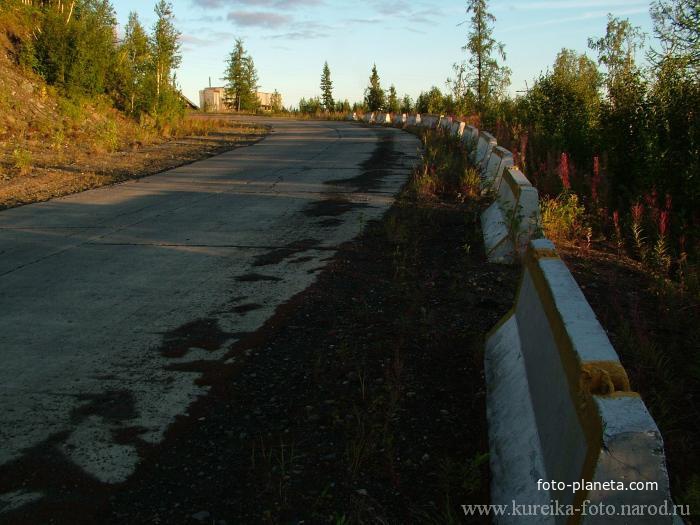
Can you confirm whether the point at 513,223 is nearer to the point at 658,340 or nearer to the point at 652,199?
the point at 658,340

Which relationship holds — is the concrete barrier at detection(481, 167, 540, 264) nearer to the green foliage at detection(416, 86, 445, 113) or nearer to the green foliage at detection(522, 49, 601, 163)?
the green foliage at detection(522, 49, 601, 163)

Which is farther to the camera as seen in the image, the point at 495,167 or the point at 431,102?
the point at 431,102

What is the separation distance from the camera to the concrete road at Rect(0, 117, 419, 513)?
11.0 feet

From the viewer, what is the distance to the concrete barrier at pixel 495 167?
27.8 feet

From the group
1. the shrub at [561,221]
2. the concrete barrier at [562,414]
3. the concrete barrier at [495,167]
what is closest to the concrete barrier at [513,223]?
the shrub at [561,221]

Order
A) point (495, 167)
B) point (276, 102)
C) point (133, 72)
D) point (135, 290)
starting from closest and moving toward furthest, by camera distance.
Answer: point (135, 290) → point (495, 167) → point (133, 72) → point (276, 102)

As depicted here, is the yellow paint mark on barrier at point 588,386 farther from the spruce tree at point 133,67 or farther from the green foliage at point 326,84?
the green foliage at point 326,84

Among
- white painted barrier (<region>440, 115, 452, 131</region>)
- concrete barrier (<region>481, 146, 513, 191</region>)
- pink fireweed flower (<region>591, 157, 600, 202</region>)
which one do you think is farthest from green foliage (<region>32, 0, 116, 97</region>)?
pink fireweed flower (<region>591, 157, 600, 202</region>)

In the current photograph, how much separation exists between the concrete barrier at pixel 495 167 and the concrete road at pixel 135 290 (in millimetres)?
1538

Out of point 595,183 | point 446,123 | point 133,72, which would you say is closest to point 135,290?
point 595,183

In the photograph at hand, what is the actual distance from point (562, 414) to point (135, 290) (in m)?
4.07

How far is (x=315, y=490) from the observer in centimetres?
282

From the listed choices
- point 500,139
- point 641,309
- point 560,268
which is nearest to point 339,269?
point 641,309

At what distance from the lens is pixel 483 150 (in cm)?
1124
